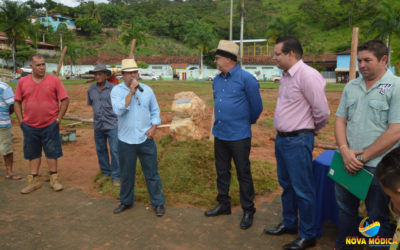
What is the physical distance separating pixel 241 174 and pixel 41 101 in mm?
2983

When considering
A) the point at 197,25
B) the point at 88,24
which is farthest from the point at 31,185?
the point at 88,24

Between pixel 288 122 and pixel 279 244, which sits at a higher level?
pixel 288 122

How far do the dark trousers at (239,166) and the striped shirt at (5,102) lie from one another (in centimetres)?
351

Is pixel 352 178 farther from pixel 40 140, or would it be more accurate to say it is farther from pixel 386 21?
pixel 386 21

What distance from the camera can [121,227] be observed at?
3605 mm

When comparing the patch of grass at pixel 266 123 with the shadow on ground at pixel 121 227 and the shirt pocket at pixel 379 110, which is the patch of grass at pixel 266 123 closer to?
the shadow on ground at pixel 121 227

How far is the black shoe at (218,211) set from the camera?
12.5ft

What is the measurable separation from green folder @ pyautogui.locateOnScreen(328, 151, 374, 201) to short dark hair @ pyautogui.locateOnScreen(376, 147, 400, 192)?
83 cm

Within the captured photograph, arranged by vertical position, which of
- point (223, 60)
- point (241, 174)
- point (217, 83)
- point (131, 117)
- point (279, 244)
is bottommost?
point (279, 244)

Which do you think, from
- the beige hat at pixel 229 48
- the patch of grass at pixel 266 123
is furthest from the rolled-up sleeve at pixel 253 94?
the patch of grass at pixel 266 123

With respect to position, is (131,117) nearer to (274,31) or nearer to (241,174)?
(241,174)

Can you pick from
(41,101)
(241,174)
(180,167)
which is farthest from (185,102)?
(241,174)

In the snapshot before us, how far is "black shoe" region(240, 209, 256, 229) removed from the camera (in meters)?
3.50

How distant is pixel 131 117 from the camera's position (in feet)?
12.4
